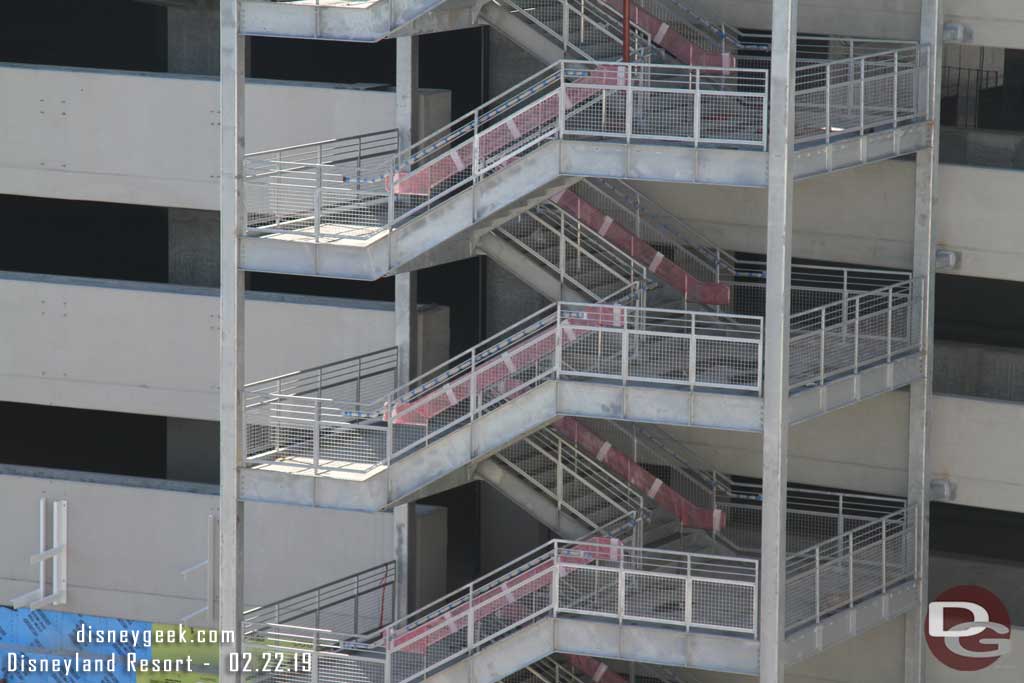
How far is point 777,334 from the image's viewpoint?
A: 68.5ft

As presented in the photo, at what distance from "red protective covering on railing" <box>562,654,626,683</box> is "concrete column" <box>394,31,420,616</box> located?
2.19 m

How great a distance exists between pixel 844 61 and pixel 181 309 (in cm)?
947

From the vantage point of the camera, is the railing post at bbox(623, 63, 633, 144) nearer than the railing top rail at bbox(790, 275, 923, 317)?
Yes

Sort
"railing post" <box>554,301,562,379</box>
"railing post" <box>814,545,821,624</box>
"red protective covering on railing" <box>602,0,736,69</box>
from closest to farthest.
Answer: "railing post" <box>554,301,562,379</box>
"railing post" <box>814,545,821,624</box>
"red protective covering on railing" <box>602,0,736,69</box>

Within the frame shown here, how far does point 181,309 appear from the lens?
2692 cm

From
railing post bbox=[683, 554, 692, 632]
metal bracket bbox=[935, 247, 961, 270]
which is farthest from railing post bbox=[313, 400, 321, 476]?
metal bracket bbox=[935, 247, 961, 270]

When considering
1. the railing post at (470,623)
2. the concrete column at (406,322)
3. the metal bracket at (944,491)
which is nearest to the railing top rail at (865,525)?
the metal bracket at (944,491)

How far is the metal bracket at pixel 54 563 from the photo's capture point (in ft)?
90.3

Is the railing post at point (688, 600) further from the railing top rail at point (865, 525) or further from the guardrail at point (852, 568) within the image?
the railing top rail at point (865, 525)

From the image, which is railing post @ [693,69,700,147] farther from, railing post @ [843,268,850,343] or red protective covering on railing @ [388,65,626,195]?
railing post @ [843,268,850,343]

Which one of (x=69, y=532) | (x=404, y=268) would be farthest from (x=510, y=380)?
(x=69, y=532)

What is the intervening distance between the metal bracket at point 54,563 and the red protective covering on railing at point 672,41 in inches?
407

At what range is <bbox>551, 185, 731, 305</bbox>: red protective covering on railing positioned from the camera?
2347cm

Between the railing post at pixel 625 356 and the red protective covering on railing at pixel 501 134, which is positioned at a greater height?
the red protective covering on railing at pixel 501 134
